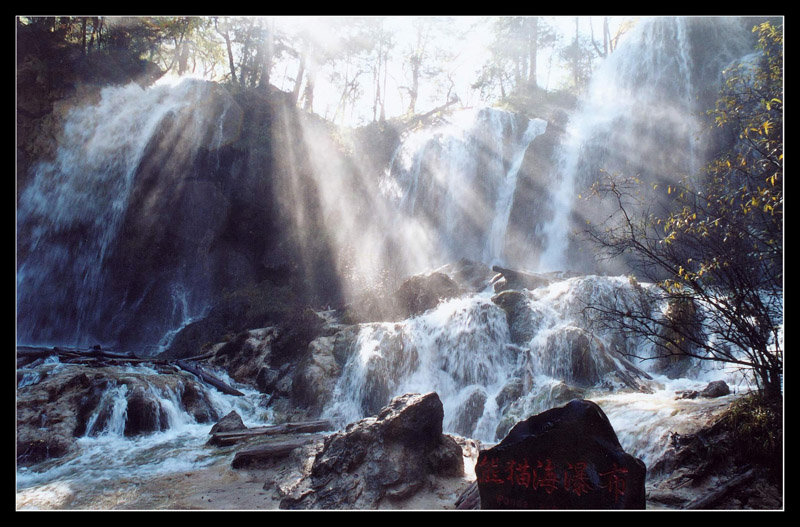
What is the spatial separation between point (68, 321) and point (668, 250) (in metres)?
19.8

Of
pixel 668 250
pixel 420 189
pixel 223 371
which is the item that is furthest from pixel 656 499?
pixel 420 189

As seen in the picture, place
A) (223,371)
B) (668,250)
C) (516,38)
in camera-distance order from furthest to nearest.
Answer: (516,38) → (223,371) → (668,250)

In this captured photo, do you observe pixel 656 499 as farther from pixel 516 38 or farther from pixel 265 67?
pixel 516 38

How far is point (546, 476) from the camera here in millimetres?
3617

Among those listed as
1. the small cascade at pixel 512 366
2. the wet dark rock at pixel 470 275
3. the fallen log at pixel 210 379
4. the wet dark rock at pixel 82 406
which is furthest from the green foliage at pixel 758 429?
the wet dark rock at pixel 470 275

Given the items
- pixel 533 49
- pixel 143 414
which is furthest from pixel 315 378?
pixel 533 49

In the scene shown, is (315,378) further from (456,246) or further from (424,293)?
(456,246)

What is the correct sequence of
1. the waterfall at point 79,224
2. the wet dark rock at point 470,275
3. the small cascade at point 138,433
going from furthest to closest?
1. the waterfall at point 79,224
2. the wet dark rock at point 470,275
3. the small cascade at point 138,433

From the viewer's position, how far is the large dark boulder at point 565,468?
3496 millimetres

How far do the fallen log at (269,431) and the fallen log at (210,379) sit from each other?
8.39ft

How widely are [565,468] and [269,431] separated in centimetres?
619

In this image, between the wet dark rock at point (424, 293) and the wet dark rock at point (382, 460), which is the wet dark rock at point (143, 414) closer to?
the wet dark rock at point (382, 460)

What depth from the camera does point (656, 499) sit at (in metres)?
4.37

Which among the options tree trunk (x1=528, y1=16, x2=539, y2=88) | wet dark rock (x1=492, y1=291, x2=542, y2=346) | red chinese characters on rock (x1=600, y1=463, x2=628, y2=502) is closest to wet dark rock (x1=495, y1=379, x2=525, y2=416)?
wet dark rock (x1=492, y1=291, x2=542, y2=346)
